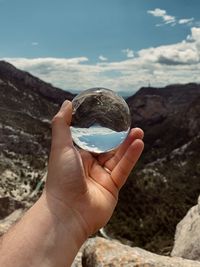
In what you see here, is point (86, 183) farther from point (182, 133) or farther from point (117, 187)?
point (182, 133)

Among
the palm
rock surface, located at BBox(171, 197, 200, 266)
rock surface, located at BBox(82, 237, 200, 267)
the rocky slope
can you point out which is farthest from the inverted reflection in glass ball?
the rocky slope

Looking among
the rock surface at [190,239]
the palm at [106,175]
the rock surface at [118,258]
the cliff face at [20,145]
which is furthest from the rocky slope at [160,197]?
the palm at [106,175]

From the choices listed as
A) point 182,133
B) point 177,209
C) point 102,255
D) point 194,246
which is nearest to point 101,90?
point 102,255

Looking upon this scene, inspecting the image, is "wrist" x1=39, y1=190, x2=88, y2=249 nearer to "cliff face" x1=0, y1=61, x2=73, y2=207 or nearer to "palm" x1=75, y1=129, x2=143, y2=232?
"palm" x1=75, y1=129, x2=143, y2=232

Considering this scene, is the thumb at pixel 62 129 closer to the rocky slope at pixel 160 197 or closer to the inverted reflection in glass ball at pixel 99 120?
the inverted reflection in glass ball at pixel 99 120

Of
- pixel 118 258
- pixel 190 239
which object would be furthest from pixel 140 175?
pixel 118 258

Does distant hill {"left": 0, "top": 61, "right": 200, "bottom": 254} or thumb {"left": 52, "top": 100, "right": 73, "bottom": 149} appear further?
distant hill {"left": 0, "top": 61, "right": 200, "bottom": 254}
